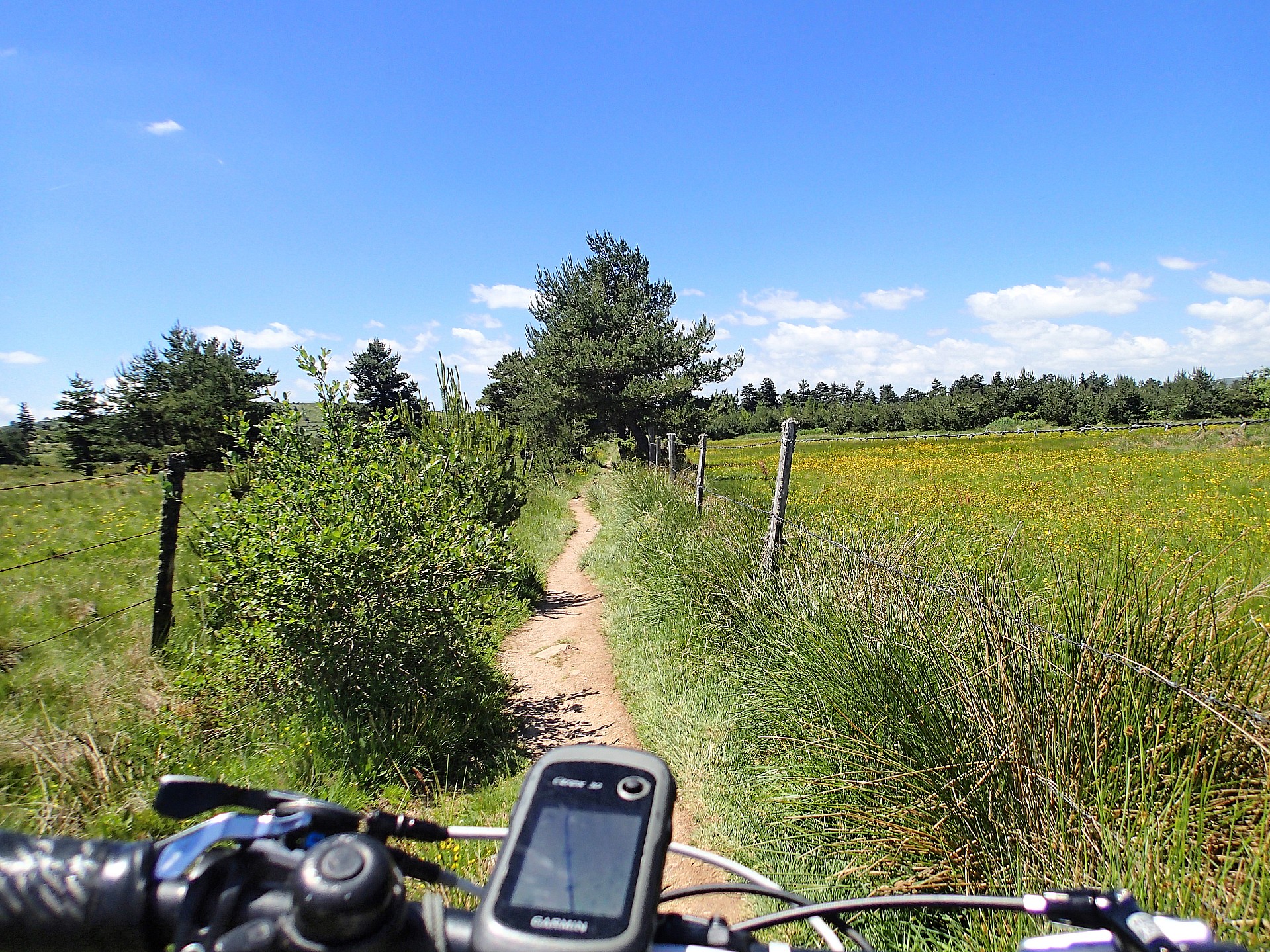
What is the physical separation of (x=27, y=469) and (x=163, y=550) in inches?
351

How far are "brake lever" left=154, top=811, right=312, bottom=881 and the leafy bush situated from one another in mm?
3133

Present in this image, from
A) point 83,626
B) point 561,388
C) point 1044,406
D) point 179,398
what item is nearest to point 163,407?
point 179,398

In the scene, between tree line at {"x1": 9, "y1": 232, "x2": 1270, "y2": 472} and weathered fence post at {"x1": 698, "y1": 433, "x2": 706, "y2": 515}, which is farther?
tree line at {"x1": 9, "y1": 232, "x2": 1270, "y2": 472}

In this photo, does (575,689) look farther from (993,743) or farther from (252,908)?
(252,908)

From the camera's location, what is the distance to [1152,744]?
2105 mm

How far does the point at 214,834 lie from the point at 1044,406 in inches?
3510

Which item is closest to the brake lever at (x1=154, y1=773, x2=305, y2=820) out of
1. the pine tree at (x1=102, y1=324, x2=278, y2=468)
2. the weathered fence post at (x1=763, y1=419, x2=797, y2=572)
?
the weathered fence post at (x1=763, y1=419, x2=797, y2=572)

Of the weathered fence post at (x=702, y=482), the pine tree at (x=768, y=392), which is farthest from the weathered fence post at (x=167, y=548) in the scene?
the pine tree at (x=768, y=392)

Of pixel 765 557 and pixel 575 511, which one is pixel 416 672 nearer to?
pixel 765 557

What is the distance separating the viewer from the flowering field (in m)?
5.13

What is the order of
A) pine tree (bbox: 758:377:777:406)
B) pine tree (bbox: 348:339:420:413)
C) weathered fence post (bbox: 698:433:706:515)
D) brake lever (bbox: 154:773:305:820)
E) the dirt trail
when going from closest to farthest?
1. brake lever (bbox: 154:773:305:820)
2. the dirt trail
3. weathered fence post (bbox: 698:433:706:515)
4. pine tree (bbox: 348:339:420:413)
5. pine tree (bbox: 758:377:777:406)

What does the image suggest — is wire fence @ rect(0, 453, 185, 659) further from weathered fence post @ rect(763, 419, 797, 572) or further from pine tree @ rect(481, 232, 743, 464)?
pine tree @ rect(481, 232, 743, 464)

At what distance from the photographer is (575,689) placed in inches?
219

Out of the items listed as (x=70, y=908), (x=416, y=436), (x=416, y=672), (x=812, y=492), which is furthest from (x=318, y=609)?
(x=812, y=492)
